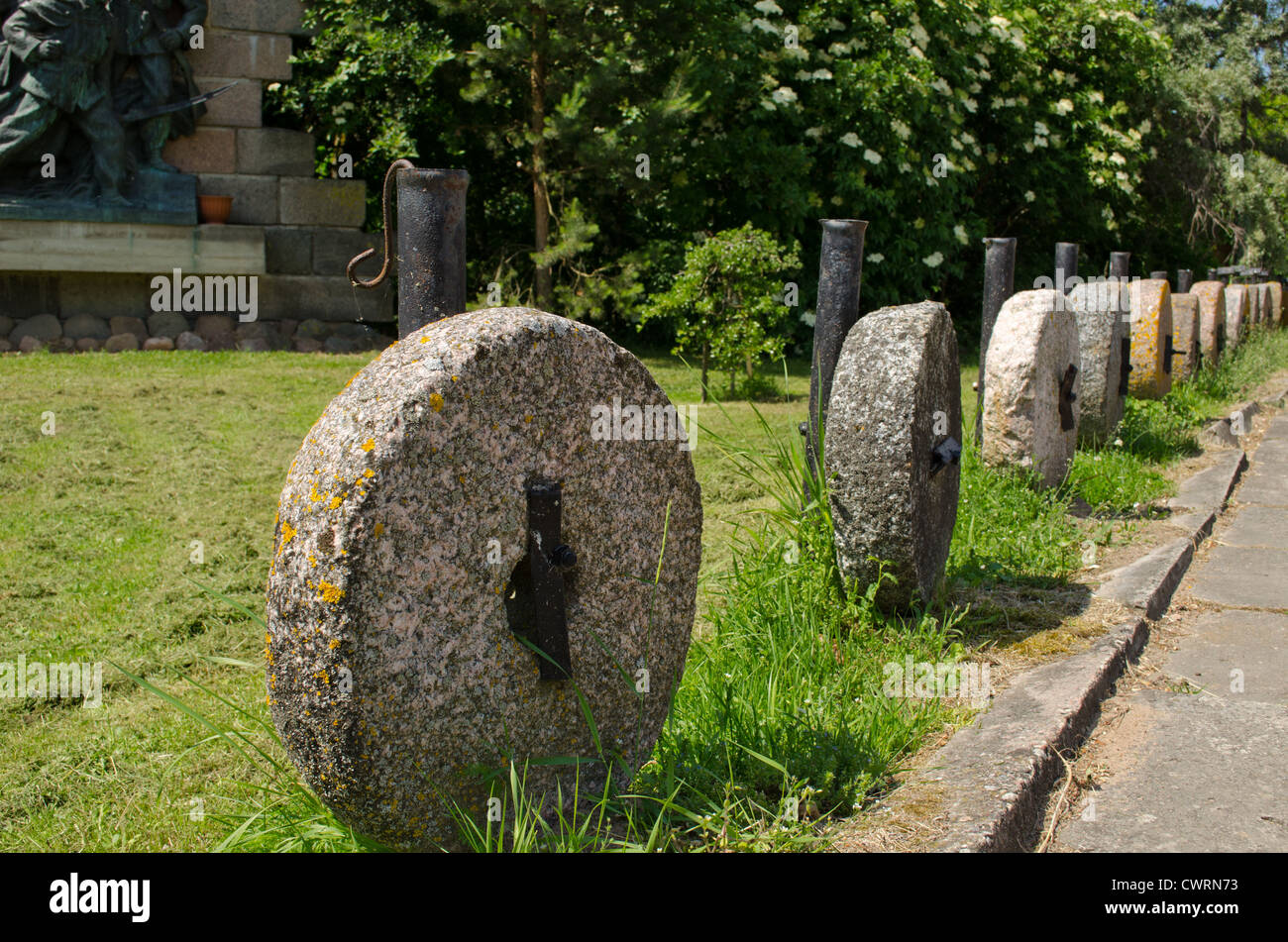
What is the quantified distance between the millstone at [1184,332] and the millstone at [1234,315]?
7.09 feet

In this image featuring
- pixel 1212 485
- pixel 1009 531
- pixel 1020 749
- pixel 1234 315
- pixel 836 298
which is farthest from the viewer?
pixel 1234 315

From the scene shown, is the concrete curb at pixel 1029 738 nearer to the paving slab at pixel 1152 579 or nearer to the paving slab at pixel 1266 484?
the paving slab at pixel 1152 579

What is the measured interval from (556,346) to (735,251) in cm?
719

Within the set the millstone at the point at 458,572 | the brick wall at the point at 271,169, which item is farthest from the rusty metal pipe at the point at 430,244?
the brick wall at the point at 271,169

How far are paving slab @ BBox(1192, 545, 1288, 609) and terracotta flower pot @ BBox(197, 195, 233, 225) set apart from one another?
8.51 metres

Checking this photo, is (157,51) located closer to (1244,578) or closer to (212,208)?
(212,208)

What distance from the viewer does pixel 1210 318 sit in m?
10.2

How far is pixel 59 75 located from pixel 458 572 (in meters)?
9.32

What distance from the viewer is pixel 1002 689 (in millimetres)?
3395

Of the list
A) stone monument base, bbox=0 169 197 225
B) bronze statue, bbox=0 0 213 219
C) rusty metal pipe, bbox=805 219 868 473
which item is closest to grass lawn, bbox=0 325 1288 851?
rusty metal pipe, bbox=805 219 868 473

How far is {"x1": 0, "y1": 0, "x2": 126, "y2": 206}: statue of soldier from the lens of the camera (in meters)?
9.41

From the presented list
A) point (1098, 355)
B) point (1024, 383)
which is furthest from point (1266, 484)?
point (1024, 383)

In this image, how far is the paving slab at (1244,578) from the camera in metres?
4.55

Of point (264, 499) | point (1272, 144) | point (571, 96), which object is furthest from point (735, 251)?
point (1272, 144)
